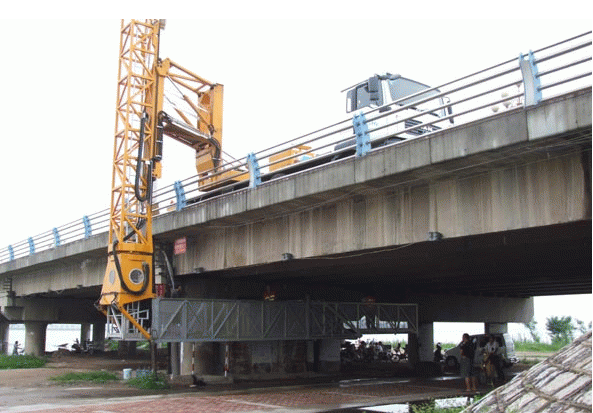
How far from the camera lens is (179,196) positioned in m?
19.3

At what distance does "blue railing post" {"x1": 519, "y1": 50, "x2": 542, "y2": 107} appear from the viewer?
10289 mm

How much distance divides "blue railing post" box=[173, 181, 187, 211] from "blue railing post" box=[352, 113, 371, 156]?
755 centimetres

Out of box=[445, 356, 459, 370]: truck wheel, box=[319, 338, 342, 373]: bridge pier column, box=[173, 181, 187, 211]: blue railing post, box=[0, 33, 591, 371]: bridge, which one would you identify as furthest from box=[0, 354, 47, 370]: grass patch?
box=[445, 356, 459, 370]: truck wheel

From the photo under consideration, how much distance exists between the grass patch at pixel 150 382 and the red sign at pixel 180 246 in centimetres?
397

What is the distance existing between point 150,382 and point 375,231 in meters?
9.90

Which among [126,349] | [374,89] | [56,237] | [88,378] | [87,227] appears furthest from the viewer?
[126,349]

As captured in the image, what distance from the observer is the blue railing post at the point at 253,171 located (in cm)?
1611

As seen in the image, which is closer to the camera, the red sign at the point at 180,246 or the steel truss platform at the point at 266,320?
the steel truss platform at the point at 266,320

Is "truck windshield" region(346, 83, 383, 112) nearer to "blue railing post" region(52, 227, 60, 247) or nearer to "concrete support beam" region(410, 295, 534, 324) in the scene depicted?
"concrete support beam" region(410, 295, 534, 324)

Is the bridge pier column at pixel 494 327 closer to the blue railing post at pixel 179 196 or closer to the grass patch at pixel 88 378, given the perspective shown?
the grass patch at pixel 88 378

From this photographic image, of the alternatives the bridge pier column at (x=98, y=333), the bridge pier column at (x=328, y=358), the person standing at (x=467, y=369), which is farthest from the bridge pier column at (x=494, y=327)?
the bridge pier column at (x=98, y=333)

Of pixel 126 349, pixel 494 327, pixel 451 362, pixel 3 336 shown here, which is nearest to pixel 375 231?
pixel 451 362

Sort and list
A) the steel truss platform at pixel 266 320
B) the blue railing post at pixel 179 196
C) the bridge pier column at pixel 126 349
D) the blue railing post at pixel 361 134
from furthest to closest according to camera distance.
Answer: the bridge pier column at pixel 126 349
the blue railing post at pixel 179 196
the steel truss platform at pixel 266 320
the blue railing post at pixel 361 134

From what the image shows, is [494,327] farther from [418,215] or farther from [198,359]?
[418,215]
